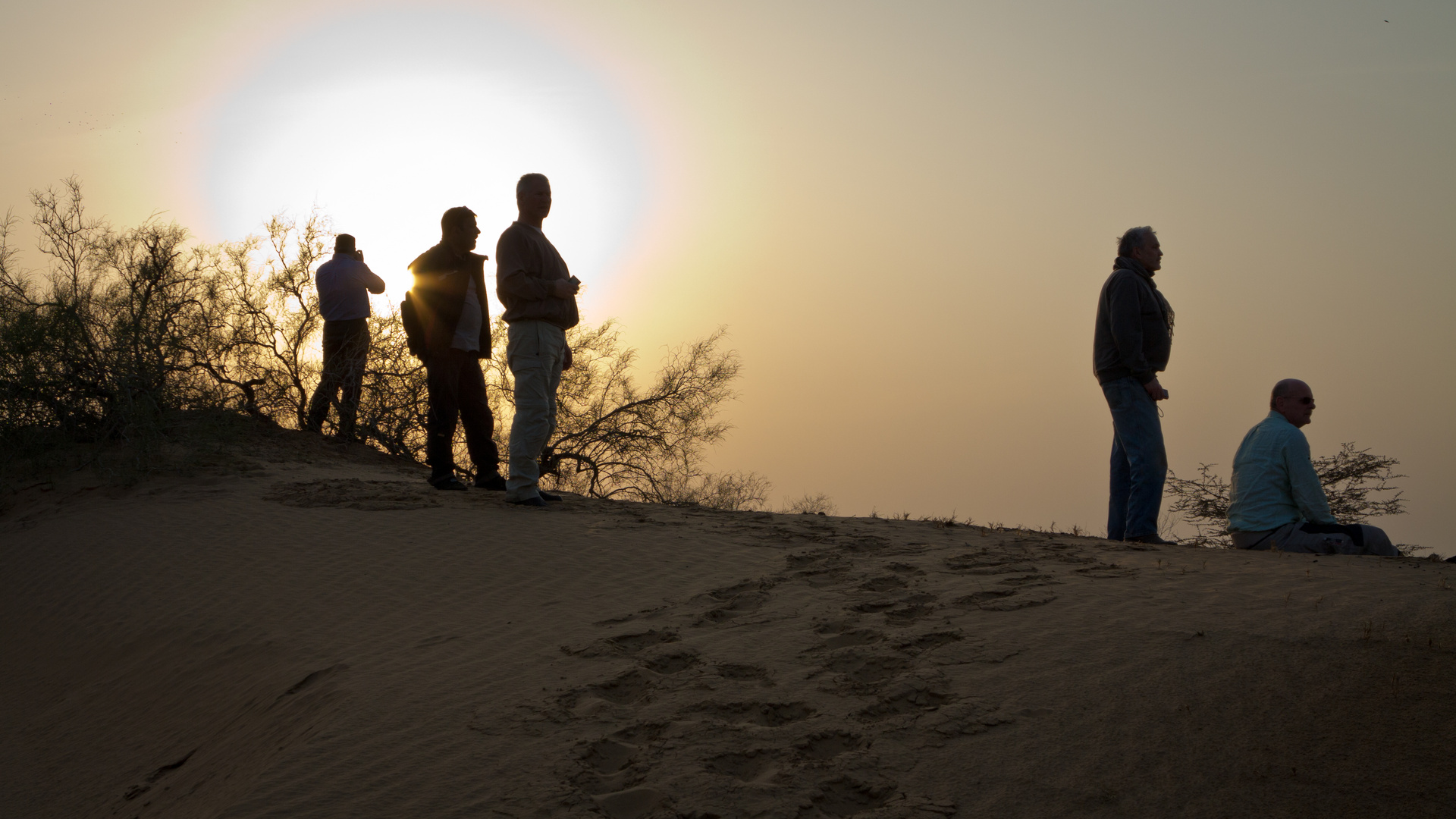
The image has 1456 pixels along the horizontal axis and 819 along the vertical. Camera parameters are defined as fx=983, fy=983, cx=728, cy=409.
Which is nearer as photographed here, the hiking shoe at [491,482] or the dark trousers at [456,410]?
the dark trousers at [456,410]

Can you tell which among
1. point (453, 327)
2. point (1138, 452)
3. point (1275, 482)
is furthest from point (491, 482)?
point (1275, 482)

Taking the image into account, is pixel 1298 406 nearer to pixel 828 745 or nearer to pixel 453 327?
pixel 828 745

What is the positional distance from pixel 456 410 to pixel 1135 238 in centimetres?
458

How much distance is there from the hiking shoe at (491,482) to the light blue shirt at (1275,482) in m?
4.70

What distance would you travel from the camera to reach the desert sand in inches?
109

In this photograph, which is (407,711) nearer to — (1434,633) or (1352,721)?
(1352,721)

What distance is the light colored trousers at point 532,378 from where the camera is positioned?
5.88m

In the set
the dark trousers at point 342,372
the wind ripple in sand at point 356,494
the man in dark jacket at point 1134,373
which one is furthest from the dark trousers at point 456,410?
the man in dark jacket at point 1134,373

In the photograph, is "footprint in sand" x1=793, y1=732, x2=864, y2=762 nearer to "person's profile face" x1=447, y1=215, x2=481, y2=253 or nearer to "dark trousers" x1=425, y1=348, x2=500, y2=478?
"dark trousers" x1=425, y1=348, x2=500, y2=478

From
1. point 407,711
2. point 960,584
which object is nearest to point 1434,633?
point 960,584

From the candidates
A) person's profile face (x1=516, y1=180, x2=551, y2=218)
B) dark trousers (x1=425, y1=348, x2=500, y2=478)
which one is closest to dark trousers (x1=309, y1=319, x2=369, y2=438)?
dark trousers (x1=425, y1=348, x2=500, y2=478)

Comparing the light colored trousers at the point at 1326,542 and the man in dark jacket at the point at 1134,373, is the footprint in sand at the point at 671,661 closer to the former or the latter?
the man in dark jacket at the point at 1134,373

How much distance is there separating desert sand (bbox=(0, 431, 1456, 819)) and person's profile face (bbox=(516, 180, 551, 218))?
1901mm

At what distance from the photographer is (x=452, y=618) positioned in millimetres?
4469
